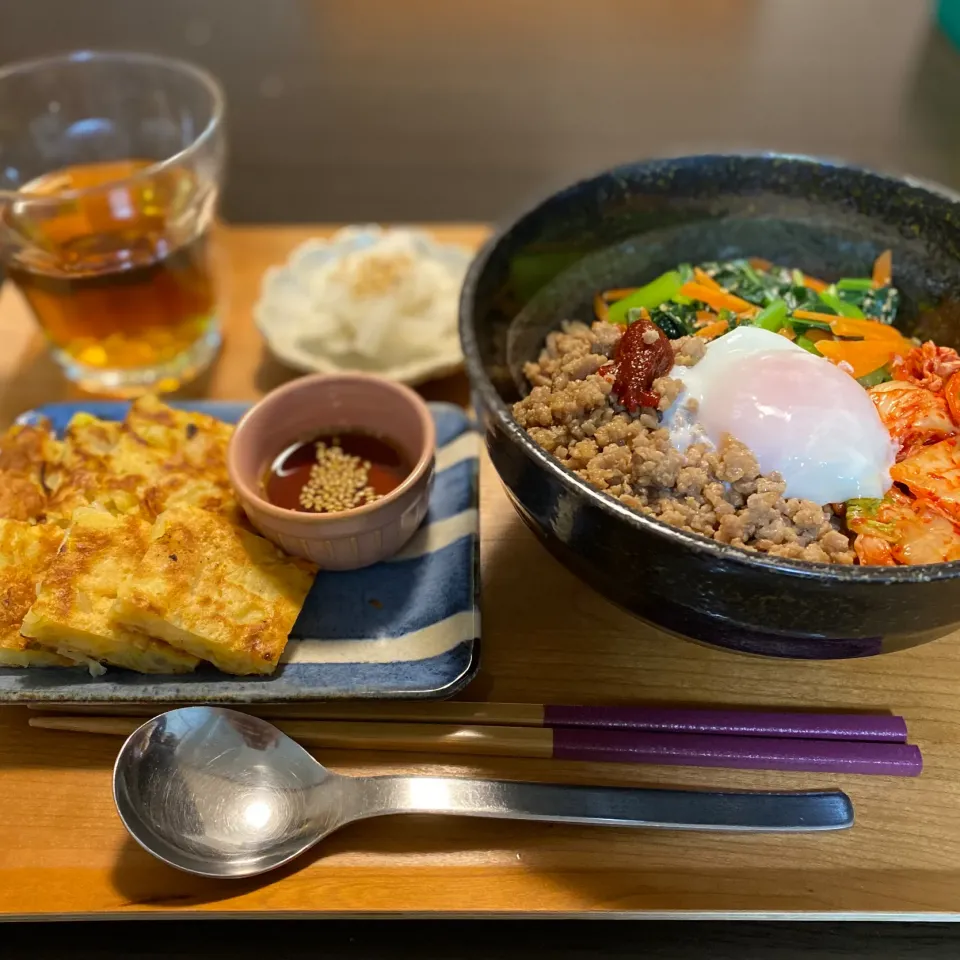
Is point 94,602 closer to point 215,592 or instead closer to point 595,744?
point 215,592

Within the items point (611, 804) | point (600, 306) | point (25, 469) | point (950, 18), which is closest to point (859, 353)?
point (600, 306)

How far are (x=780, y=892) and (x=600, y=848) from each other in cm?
28

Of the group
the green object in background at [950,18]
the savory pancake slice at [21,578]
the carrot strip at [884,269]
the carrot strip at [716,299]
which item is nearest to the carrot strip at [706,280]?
the carrot strip at [716,299]

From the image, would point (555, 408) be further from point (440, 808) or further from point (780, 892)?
point (780, 892)

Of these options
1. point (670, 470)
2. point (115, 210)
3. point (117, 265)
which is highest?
point (670, 470)

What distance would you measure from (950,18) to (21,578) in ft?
16.5

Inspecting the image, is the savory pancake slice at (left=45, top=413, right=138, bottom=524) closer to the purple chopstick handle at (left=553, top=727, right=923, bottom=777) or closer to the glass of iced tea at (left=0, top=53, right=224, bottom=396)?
the glass of iced tea at (left=0, top=53, right=224, bottom=396)

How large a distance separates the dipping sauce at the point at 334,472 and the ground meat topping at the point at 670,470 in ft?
1.36

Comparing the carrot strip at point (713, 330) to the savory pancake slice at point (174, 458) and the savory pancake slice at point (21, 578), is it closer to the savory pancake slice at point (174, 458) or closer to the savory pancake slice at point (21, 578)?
the savory pancake slice at point (174, 458)

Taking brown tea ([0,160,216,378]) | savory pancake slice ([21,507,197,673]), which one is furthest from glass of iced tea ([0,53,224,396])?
savory pancake slice ([21,507,197,673])

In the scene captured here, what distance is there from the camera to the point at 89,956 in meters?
1.38

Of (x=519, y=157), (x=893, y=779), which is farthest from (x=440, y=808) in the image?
(x=519, y=157)

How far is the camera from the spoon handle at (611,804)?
1.33 m

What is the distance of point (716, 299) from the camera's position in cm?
174
